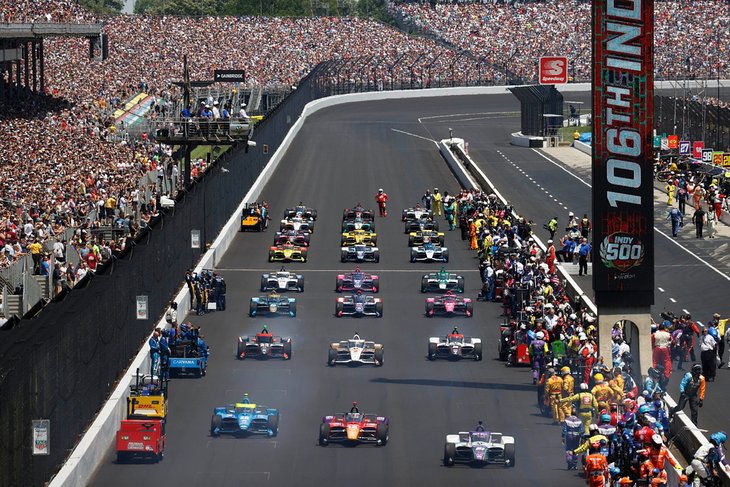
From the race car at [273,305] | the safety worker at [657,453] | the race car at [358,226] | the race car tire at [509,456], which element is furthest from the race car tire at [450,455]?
the race car at [358,226]

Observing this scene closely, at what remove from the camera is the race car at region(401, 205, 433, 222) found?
67.9 m

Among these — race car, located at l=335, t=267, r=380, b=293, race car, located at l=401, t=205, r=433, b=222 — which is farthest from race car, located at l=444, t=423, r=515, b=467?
race car, located at l=401, t=205, r=433, b=222

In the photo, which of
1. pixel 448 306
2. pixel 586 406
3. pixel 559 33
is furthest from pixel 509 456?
pixel 559 33

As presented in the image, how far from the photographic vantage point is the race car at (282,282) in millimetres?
52469

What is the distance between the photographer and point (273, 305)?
158 ft

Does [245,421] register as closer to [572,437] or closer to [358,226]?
[572,437]

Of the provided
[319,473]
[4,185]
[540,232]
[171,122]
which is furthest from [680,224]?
[319,473]

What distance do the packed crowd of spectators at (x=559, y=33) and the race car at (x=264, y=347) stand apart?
340 feet

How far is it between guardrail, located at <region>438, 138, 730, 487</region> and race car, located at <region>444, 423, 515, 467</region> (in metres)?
3.16

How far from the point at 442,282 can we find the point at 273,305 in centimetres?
707

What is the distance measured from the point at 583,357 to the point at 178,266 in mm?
16713

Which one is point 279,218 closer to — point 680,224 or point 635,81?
point 680,224

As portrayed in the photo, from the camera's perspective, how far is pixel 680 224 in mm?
66750

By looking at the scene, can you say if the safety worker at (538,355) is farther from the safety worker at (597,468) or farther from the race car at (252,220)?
the race car at (252,220)
